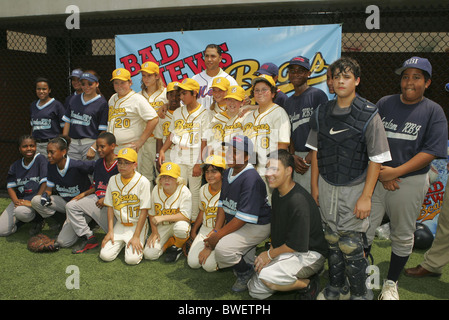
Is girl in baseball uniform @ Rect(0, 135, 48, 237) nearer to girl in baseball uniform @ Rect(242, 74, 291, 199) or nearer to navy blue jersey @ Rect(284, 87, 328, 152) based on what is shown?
girl in baseball uniform @ Rect(242, 74, 291, 199)

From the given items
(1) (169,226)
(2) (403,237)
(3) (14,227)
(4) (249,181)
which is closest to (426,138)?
(2) (403,237)

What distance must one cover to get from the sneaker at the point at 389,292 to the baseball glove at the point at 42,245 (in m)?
3.53

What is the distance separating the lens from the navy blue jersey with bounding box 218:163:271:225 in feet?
11.0

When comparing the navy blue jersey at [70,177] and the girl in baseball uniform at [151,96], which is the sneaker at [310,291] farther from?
the navy blue jersey at [70,177]

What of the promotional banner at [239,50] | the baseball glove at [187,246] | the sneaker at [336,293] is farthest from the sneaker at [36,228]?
the sneaker at [336,293]

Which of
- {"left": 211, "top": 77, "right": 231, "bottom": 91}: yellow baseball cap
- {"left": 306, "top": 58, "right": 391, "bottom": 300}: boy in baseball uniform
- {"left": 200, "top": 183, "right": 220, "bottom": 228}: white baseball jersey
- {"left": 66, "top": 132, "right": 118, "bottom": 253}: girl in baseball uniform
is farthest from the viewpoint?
{"left": 66, "top": 132, "right": 118, "bottom": 253}: girl in baseball uniform

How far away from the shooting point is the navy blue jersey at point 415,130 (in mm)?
2953

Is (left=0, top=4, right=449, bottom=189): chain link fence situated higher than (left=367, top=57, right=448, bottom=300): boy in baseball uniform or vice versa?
(left=0, top=4, right=449, bottom=189): chain link fence

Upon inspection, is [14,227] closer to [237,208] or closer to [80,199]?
[80,199]

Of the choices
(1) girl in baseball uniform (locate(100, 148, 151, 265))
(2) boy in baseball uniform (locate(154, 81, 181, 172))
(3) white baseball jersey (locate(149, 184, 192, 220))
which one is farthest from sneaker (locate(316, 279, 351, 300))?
(2) boy in baseball uniform (locate(154, 81, 181, 172))

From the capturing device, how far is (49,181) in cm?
478

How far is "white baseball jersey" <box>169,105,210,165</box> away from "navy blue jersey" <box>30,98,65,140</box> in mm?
2076

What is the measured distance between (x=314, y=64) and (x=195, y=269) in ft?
10.1

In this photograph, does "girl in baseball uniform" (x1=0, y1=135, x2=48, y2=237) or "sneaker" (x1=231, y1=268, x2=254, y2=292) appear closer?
"sneaker" (x1=231, y1=268, x2=254, y2=292)
